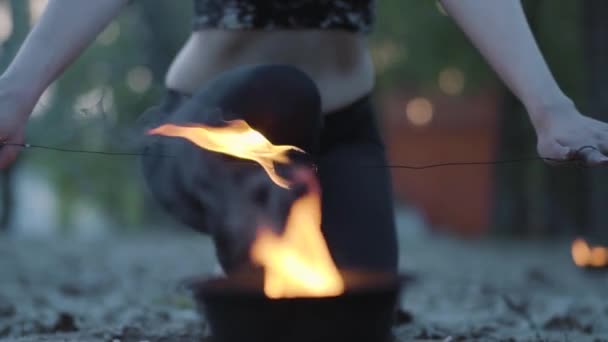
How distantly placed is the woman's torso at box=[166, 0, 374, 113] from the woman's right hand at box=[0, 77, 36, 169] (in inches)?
33.6

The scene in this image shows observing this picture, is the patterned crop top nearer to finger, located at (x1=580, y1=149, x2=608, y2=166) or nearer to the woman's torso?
the woman's torso

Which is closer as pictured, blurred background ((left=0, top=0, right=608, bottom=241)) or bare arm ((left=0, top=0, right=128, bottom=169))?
bare arm ((left=0, top=0, right=128, bottom=169))

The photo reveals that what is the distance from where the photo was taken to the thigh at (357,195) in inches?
94.5

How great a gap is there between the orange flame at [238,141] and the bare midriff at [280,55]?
0.70 metres

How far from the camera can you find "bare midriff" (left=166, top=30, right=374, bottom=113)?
100 inches

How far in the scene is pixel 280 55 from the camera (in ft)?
8.39

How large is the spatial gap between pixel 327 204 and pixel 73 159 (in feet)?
39.8

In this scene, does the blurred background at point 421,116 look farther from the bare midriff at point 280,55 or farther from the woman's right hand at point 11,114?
the woman's right hand at point 11,114

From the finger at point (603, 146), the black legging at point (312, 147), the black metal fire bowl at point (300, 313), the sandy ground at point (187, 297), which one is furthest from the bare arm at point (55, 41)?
the finger at point (603, 146)

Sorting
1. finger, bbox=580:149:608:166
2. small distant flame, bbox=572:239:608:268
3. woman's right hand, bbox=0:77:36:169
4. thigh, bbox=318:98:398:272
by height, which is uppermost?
woman's right hand, bbox=0:77:36:169

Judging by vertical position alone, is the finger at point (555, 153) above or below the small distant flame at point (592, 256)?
above

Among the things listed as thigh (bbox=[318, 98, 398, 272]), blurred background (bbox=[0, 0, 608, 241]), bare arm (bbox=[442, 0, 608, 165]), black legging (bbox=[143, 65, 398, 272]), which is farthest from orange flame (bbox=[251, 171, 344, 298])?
blurred background (bbox=[0, 0, 608, 241])

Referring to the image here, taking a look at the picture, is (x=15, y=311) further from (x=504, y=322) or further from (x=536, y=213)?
(x=536, y=213)

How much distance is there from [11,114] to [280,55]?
1.03 m
